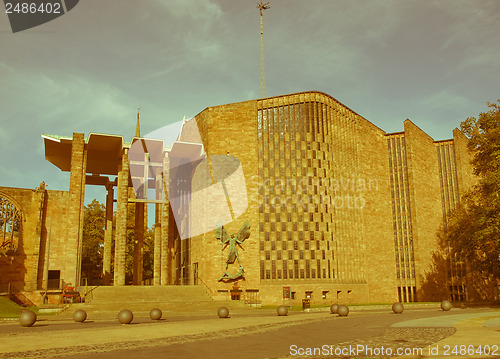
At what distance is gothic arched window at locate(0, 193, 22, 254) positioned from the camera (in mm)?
42062

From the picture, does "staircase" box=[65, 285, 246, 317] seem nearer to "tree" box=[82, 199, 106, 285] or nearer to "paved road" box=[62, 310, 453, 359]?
"paved road" box=[62, 310, 453, 359]

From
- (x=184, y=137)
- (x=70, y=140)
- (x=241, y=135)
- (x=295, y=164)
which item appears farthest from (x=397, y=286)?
→ (x=70, y=140)

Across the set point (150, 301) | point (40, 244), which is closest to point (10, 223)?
point (40, 244)

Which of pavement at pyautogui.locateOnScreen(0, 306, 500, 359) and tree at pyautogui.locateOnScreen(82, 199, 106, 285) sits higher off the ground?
tree at pyautogui.locateOnScreen(82, 199, 106, 285)

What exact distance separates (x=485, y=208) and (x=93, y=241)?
1905 inches

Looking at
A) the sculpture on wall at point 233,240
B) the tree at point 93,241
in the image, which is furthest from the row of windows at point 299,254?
the tree at point 93,241

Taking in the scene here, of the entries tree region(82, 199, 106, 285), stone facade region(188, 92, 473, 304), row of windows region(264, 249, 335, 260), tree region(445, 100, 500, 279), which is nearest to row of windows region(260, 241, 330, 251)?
stone facade region(188, 92, 473, 304)

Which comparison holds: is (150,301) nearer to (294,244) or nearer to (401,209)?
(294,244)

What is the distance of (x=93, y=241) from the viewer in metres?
61.3

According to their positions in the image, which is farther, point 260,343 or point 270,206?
point 270,206

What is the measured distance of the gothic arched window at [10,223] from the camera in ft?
138

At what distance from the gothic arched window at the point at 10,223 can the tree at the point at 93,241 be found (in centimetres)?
1705

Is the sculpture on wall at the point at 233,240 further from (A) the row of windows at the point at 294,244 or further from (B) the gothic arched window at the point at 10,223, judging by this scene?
(B) the gothic arched window at the point at 10,223

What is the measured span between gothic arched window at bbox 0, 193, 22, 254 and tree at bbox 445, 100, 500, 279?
38776 millimetres
